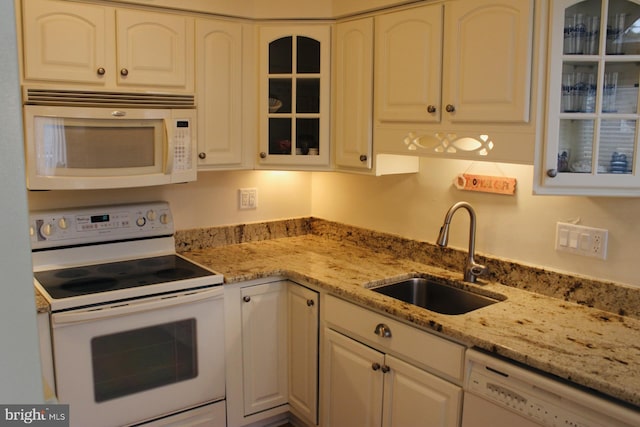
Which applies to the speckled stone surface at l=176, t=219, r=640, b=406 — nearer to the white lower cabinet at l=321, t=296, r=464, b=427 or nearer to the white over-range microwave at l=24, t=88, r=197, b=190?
the white lower cabinet at l=321, t=296, r=464, b=427

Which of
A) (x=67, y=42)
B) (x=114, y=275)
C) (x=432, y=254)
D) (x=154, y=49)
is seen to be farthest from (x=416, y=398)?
(x=67, y=42)

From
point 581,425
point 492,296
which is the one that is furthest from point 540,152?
point 581,425

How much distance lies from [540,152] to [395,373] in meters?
0.96

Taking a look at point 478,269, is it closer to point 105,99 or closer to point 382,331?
point 382,331

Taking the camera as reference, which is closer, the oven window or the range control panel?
the oven window

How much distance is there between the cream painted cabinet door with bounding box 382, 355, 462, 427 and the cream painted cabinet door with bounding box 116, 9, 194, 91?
155 centimetres

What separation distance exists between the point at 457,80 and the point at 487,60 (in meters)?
0.15

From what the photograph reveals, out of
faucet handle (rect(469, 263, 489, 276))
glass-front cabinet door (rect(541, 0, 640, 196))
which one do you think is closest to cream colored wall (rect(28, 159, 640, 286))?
faucet handle (rect(469, 263, 489, 276))

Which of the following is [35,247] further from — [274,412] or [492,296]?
[492,296]

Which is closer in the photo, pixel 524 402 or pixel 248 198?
pixel 524 402

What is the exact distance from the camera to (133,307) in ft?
7.63

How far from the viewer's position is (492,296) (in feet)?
7.80

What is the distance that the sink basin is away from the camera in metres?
2.46

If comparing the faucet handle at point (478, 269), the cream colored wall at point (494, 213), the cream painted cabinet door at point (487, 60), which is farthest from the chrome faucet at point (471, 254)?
the cream painted cabinet door at point (487, 60)
